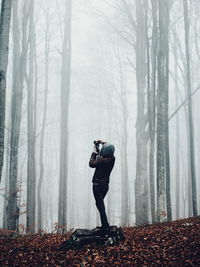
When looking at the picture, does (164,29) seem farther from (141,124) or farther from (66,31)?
(66,31)

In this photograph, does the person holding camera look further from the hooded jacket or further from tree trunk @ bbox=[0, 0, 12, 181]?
tree trunk @ bbox=[0, 0, 12, 181]

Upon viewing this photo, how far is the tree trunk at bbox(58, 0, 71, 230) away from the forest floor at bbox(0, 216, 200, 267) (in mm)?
5964

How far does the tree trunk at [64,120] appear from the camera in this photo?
1232 cm

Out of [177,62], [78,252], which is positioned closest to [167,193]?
[78,252]

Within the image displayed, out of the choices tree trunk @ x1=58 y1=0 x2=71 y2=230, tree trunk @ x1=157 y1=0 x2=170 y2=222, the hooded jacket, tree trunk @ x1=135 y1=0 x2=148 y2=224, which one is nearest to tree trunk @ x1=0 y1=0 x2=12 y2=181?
the hooded jacket

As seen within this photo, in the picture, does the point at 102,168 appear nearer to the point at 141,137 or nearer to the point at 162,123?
the point at 162,123

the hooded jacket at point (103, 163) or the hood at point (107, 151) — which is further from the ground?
the hood at point (107, 151)

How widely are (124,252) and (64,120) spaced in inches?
358

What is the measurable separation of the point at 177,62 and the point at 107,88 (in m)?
6.61

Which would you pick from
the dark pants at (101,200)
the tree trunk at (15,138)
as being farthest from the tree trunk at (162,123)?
the tree trunk at (15,138)

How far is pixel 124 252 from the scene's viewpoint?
512cm

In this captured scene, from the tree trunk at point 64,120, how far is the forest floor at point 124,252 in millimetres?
5964

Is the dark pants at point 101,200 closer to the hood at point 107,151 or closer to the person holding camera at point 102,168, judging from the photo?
the person holding camera at point 102,168

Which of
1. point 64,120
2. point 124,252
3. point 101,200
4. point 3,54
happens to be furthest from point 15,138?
point 124,252
